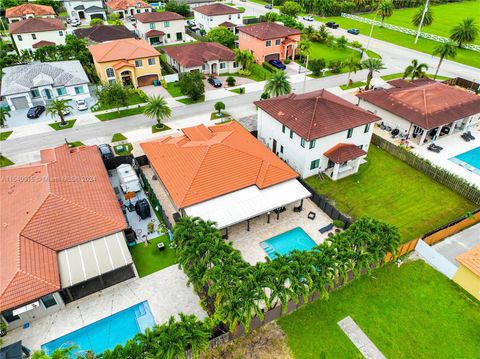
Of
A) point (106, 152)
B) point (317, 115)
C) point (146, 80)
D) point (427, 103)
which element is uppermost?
point (317, 115)

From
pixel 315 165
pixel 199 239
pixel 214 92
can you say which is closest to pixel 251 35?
pixel 214 92

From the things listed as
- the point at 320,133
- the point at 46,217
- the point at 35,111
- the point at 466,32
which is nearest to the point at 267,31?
the point at 320,133

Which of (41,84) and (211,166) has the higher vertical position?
(41,84)

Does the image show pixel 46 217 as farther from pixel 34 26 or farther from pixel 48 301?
pixel 34 26

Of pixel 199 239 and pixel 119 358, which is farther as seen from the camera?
pixel 199 239

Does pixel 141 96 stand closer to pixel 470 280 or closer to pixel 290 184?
pixel 290 184

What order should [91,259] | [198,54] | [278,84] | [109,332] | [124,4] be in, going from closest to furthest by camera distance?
1. [109,332]
2. [91,259]
3. [278,84]
4. [198,54]
5. [124,4]

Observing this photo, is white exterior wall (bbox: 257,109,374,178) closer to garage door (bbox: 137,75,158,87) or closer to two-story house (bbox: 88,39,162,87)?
two-story house (bbox: 88,39,162,87)
